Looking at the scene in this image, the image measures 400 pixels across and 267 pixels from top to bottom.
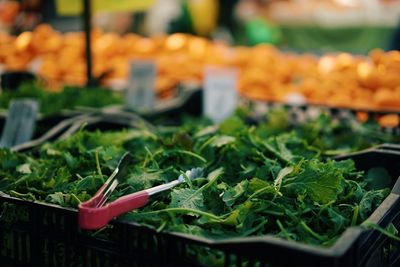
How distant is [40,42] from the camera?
14.3ft

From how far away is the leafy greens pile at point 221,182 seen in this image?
1165 millimetres

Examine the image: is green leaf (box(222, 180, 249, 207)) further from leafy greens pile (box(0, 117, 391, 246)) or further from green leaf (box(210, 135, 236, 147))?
green leaf (box(210, 135, 236, 147))

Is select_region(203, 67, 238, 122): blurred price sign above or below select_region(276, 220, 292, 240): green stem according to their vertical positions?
below

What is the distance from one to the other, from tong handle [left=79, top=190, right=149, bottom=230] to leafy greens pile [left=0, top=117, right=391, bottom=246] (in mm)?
32

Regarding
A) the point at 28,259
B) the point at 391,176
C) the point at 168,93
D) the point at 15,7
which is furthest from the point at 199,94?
the point at 15,7

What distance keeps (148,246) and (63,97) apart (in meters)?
1.70

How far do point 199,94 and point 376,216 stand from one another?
172 cm

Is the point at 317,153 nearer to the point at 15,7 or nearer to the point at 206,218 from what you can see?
the point at 206,218

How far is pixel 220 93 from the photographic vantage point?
103 inches

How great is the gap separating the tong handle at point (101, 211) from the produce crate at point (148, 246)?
4 cm

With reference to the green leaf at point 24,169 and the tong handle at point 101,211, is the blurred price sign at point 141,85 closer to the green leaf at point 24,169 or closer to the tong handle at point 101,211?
the green leaf at point 24,169

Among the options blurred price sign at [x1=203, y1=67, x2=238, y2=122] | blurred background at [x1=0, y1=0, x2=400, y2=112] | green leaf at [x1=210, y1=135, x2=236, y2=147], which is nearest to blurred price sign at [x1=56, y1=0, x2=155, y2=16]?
blurred background at [x1=0, y1=0, x2=400, y2=112]

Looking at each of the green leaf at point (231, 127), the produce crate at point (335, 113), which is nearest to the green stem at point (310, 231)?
the green leaf at point (231, 127)

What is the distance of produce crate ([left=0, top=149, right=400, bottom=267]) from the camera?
95 cm
